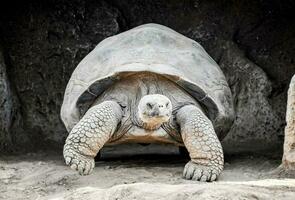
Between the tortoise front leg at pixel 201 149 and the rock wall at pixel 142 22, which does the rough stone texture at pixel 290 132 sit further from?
the rock wall at pixel 142 22

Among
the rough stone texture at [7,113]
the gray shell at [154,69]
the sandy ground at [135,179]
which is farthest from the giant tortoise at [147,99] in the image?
the rough stone texture at [7,113]

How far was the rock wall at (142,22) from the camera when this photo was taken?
724 cm

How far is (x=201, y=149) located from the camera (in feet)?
16.4

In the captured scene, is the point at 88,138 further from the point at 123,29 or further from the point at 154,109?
the point at 123,29

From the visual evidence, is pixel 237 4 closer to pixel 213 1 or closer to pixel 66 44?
pixel 213 1

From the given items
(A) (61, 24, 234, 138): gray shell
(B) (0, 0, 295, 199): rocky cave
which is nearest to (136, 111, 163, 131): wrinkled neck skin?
(A) (61, 24, 234, 138): gray shell

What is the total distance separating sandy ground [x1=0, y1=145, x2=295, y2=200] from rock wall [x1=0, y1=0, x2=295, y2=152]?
0.98 meters

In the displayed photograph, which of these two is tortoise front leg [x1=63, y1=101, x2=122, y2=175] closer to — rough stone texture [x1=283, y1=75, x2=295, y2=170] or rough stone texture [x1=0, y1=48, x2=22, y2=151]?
rough stone texture [x1=283, y1=75, x2=295, y2=170]

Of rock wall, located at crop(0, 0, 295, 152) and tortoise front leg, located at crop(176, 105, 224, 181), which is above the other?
rock wall, located at crop(0, 0, 295, 152)

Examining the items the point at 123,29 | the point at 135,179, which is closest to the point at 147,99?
the point at 135,179

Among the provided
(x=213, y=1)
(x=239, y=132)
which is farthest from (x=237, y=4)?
(x=239, y=132)

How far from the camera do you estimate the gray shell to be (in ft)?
18.6

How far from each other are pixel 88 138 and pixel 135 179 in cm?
59

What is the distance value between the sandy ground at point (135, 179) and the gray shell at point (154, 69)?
0.47 m
